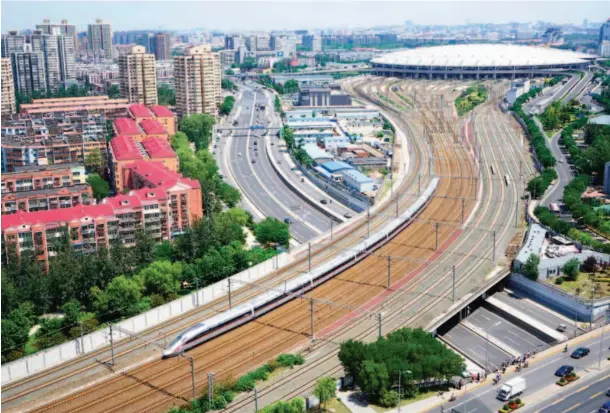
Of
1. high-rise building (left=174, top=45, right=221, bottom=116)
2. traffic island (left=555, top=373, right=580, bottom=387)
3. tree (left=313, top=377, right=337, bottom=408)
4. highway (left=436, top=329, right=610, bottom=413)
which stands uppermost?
high-rise building (left=174, top=45, right=221, bottom=116)

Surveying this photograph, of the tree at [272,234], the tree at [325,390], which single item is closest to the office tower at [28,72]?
the tree at [272,234]

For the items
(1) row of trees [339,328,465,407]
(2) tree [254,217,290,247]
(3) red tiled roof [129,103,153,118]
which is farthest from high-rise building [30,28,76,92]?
(1) row of trees [339,328,465,407]

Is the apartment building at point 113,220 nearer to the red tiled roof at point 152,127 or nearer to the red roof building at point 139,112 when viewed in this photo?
the red tiled roof at point 152,127

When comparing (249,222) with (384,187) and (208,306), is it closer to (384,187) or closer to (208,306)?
(384,187)

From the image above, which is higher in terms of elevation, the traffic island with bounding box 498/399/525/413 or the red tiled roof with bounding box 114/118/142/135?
the red tiled roof with bounding box 114/118/142/135

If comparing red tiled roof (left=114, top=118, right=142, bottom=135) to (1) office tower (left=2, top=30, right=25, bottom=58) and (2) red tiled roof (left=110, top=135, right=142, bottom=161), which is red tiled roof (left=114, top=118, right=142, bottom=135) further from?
(1) office tower (left=2, top=30, right=25, bottom=58)

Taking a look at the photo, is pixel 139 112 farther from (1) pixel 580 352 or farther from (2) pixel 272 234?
(1) pixel 580 352

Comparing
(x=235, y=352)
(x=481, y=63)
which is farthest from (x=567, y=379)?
(x=481, y=63)
